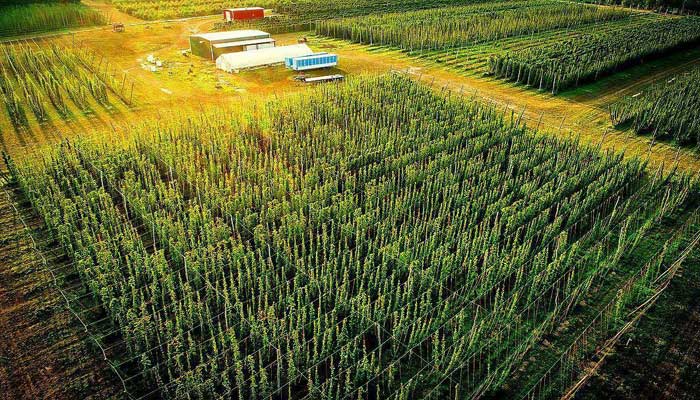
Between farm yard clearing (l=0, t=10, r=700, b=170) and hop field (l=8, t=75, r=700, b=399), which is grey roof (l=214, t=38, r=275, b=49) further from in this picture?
hop field (l=8, t=75, r=700, b=399)

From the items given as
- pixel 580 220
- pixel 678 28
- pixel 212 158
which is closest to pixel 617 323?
pixel 580 220

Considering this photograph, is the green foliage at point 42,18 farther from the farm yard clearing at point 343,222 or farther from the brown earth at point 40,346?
the brown earth at point 40,346

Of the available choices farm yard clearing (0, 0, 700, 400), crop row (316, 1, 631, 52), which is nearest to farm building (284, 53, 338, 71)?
farm yard clearing (0, 0, 700, 400)

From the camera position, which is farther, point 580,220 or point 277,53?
point 277,53

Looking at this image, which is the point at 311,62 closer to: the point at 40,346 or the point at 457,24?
the point at 457,24

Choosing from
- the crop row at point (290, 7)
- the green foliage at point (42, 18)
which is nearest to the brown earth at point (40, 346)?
the green foliage at point (42, 18)

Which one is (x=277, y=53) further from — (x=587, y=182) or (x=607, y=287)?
(x=607, y=287)
